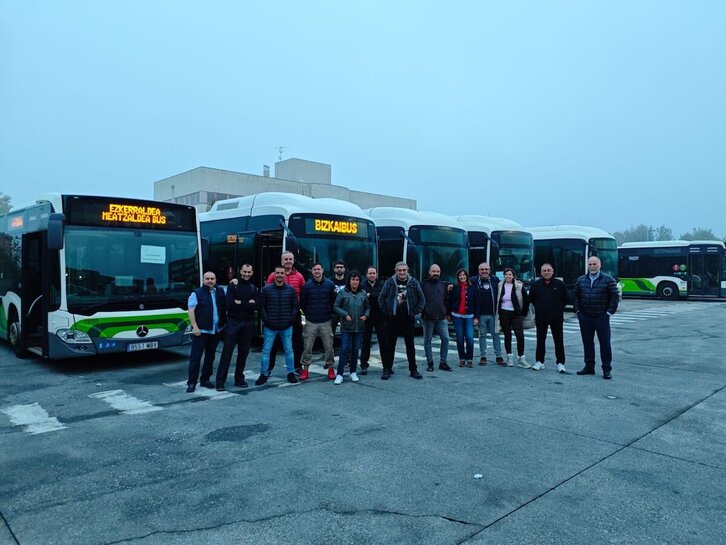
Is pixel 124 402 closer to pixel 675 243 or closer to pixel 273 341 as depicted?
pixel 273 341

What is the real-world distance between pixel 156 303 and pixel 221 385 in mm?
2478

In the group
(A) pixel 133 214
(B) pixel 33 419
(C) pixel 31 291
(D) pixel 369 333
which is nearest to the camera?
(B) pixel 33 419

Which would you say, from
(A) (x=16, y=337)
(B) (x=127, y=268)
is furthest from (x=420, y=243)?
(A) (x=16, y=337)

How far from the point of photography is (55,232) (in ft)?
25.7

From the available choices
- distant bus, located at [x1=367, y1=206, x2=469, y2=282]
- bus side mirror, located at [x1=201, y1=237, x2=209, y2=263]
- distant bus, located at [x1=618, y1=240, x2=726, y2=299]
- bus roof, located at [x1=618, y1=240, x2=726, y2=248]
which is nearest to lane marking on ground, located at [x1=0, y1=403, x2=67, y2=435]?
bus side mirror, located at [x1=201, y1=237, x2=209, y2=263]

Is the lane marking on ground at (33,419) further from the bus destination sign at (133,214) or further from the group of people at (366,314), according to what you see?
the bus destination sign at (133,214)

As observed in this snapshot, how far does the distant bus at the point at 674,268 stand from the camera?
26859 millimetres

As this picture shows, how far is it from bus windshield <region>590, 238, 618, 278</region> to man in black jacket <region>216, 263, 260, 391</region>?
17975mm

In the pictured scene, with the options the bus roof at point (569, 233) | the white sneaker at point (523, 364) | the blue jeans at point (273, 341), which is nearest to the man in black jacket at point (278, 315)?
the blue jeans at point (273, 341)

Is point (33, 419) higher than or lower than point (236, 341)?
lower

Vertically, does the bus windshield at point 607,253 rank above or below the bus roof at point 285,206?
below

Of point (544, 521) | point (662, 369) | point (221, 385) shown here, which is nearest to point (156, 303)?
point (221, 385)

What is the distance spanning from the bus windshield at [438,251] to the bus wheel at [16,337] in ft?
28.1

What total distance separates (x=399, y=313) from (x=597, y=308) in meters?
3.21
